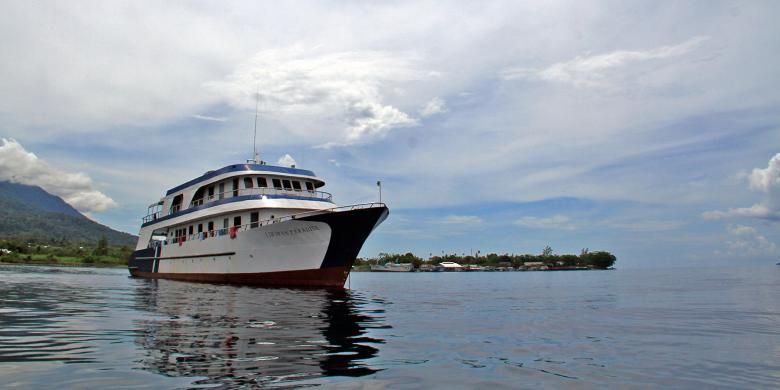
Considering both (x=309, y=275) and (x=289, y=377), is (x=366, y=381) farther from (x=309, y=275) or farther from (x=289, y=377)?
(x=309, y=275)

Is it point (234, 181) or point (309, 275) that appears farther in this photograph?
point (234, 181)

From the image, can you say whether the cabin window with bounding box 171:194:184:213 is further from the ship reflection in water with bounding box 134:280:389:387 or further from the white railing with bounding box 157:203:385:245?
the ship reflection in water with bounding box 134:280:389:387

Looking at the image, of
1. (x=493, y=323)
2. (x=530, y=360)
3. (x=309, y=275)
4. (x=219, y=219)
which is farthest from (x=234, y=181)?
(x=530, y=360)

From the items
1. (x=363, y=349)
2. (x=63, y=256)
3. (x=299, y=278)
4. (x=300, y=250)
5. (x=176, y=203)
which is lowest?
(x=363, y=349)

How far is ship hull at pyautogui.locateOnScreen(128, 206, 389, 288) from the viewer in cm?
2439

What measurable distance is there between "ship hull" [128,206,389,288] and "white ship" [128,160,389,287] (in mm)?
49

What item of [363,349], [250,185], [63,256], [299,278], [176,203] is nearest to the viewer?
[363,349]

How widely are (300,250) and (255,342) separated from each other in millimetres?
16758

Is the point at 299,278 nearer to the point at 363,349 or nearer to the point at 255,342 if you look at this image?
the point at 255,342

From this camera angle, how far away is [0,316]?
11.4 m

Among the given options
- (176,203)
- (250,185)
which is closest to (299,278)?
(250,185)

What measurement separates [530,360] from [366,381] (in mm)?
3107

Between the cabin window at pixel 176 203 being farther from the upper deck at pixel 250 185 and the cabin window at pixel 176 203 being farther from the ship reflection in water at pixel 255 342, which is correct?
the ship reflection in water at pixel 255 342

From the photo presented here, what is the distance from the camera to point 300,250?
2520cm
